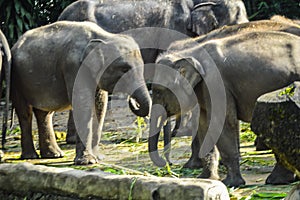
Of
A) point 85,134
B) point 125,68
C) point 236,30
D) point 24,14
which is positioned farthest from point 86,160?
point 24,14

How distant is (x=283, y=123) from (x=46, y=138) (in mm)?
4900

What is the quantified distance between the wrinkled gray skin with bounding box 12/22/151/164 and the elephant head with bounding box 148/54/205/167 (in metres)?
1.26

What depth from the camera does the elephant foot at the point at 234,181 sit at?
19.1 ft

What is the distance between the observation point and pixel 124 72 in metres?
7.75

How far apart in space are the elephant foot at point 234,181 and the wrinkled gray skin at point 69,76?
2.01 metres

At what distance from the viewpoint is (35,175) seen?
5012 mm

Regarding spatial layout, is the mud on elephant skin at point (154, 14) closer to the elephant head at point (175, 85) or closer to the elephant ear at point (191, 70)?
the elephant head at point (175, 85)

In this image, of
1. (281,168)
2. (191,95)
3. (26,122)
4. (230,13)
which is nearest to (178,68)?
(191,95)

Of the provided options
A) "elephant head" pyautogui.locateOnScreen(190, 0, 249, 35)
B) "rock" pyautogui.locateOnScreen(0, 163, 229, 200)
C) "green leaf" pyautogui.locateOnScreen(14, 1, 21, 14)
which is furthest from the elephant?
"green leaf" pyautogui.locateOnScreen(14, 1, 21, 14)

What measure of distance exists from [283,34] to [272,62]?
30 cm

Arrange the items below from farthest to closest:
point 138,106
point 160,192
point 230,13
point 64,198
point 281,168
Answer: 1. point 230,13
2. point 138,106
3. point 281,168
4. point 64,198
5. point 160,192

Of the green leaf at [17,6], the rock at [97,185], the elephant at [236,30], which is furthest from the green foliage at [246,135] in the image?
the green leaf at [17,6]

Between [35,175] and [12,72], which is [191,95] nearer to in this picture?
[35,175]

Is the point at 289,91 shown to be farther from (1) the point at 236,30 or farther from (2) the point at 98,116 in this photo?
(2) the point at 98,116
